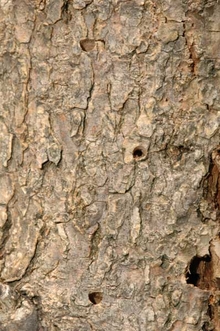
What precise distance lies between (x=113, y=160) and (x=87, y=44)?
0.75 feet

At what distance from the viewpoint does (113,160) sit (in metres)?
1.20

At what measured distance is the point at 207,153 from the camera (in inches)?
47.6

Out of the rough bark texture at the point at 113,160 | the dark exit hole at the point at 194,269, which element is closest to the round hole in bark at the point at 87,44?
the rough bark texture at the point at 113,160

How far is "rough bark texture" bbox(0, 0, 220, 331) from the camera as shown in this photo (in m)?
1.18

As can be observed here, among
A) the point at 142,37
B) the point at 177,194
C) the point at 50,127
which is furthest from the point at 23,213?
the point at 142,37

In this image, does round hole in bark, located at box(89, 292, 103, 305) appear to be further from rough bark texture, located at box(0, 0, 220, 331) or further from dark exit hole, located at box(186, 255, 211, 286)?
dark exit hole, located at box(186, 255, 211, 286)

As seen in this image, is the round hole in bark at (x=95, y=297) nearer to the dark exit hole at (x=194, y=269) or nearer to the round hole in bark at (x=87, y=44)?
the dark exit hole at (x=194, y=269)

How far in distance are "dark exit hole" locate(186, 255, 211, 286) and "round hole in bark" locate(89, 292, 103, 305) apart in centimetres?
18

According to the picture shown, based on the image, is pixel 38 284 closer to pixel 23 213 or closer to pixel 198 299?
pixel 23 213

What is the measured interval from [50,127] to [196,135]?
0.93 ft

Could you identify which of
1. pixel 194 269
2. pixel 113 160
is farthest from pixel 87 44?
pixel 194 269

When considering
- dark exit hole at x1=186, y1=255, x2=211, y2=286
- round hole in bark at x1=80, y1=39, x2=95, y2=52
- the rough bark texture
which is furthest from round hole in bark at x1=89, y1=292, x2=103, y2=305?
round hole in bark at x1=80, y1=39, x2=95, y2=52

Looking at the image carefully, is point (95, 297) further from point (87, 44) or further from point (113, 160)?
point (87, 44)

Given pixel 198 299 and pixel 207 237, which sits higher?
pixel 207 237
